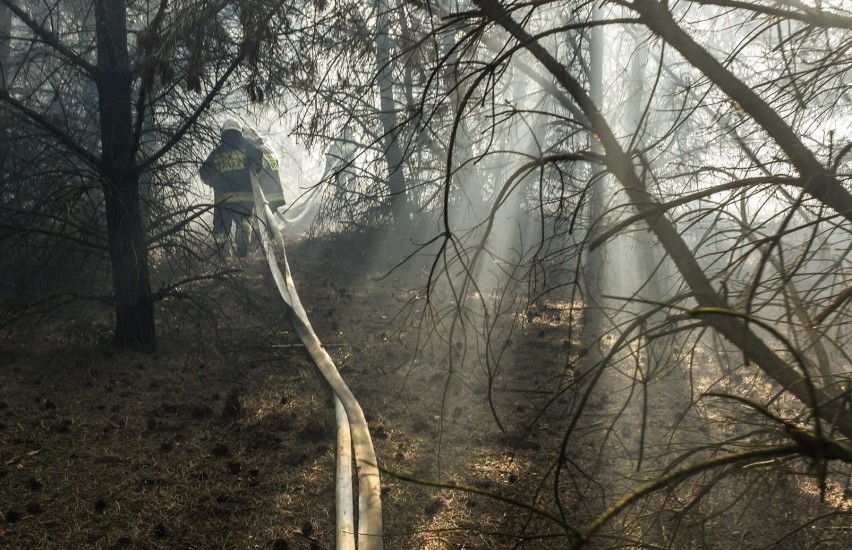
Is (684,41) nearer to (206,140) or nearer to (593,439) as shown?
(593,439)

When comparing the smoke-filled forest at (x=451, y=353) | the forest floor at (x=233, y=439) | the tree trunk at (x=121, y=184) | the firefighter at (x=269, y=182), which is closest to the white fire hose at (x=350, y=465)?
the smoke-filled forest at (x=451, y=353)

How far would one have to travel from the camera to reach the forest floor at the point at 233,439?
10.6 ft

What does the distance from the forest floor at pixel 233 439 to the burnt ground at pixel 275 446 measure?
0.01m

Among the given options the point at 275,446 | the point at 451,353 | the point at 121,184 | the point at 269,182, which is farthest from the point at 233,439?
the point at 269,182

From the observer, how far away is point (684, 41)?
2557 millimetres

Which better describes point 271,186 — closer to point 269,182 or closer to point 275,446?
point 269,182

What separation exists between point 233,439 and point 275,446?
0.27 meters

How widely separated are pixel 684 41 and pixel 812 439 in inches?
67.4

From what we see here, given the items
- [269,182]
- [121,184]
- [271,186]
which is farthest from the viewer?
[269,182]

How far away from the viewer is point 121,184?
5.46 metres

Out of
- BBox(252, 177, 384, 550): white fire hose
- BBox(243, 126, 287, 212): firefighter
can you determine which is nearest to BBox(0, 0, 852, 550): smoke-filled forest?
BBox(252, 177, 384, 550): white fire hose

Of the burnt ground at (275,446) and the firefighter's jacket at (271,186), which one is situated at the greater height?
the firefighter's jacket at (271,186)

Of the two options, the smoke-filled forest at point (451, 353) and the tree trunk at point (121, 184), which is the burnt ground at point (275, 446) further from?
the tree trunk at point (121, 184)

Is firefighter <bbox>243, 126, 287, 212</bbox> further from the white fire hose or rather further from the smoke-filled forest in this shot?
the white fire hose
